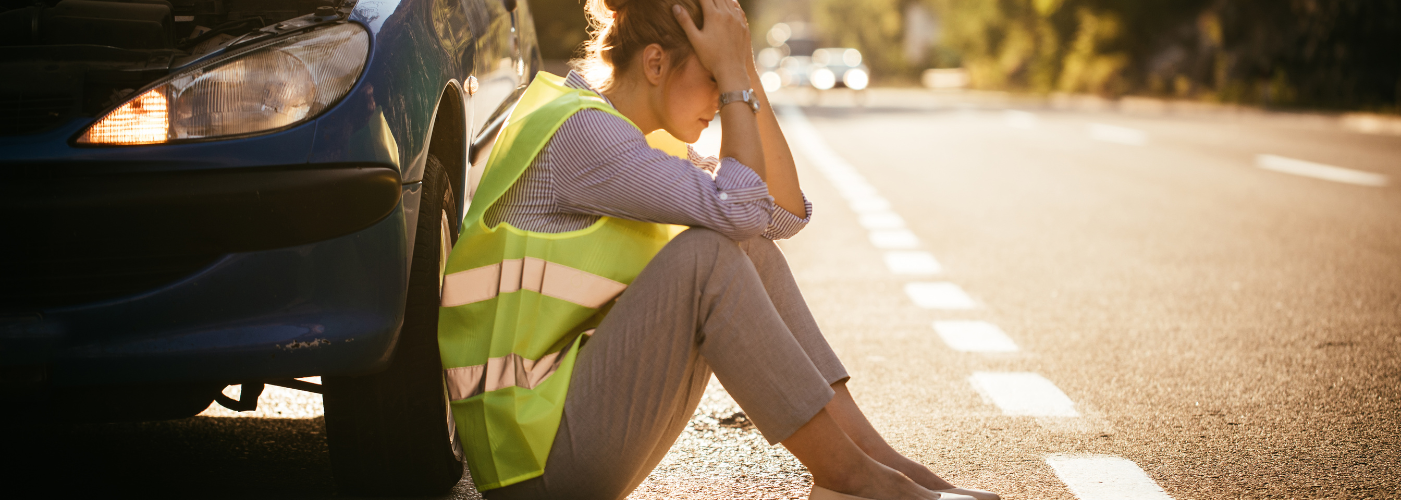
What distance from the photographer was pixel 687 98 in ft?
9.04

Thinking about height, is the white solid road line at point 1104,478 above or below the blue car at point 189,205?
below

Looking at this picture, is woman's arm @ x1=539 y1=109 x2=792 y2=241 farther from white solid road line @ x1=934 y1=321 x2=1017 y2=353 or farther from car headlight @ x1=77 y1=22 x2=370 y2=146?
white solid road line @ x1=934 y1=321 x2=1017 y2=353

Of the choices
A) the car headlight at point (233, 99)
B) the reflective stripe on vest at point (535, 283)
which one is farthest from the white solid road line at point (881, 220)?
the car headlight at point (233, 99)

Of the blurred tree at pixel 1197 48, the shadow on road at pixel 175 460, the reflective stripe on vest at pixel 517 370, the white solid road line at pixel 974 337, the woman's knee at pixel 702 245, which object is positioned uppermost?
the woman's knee at pixel 702 245

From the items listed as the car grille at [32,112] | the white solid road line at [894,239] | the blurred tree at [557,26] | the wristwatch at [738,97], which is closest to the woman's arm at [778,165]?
the wristwatch at [738,97]

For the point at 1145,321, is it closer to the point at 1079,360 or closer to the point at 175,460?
the point at 1079,360

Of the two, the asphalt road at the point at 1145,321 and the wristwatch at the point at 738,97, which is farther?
the asphalt road at the point at 1145,321

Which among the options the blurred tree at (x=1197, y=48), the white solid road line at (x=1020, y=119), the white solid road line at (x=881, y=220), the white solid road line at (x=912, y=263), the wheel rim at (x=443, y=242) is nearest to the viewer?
the wheel rim at (x=443, y=242)

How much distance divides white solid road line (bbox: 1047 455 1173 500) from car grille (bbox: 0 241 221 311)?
6.33ft

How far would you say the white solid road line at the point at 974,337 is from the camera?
4.55 m

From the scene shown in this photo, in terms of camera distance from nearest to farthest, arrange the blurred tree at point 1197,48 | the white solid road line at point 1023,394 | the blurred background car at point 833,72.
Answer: the white solid road line at point 1023,394, the blurred tree at point 1197,48, the blurred background car at point 833,72

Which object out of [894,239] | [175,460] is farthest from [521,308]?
[894,239]

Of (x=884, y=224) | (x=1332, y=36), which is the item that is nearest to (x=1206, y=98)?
(x=1332, y=36)

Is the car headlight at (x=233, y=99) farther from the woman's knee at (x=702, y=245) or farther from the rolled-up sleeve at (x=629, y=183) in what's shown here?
the woman's knee at (x=702, y=245)
